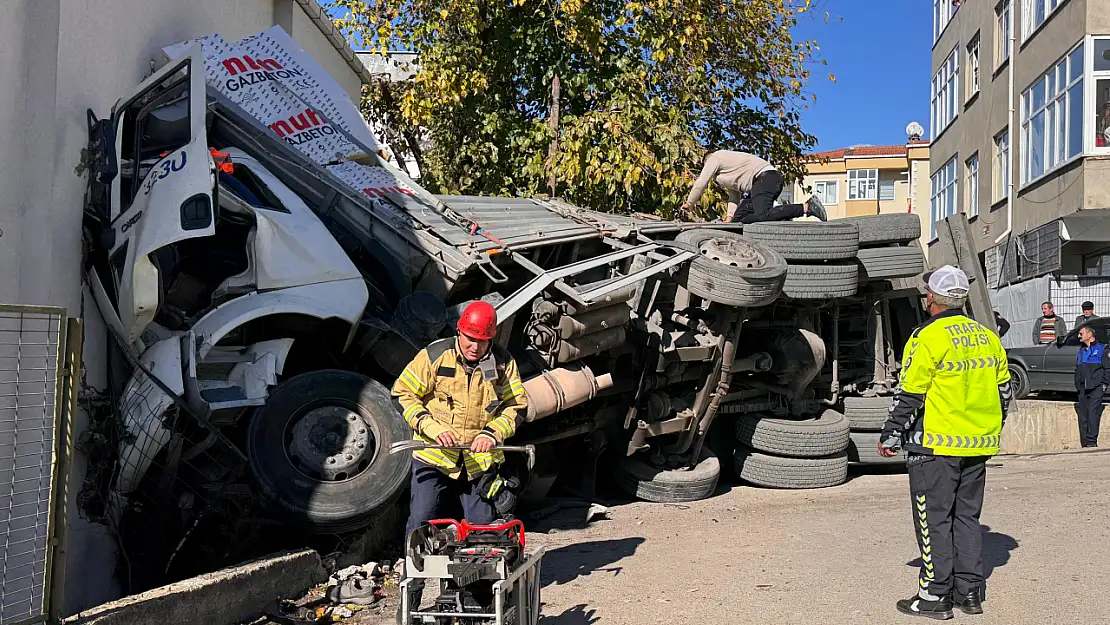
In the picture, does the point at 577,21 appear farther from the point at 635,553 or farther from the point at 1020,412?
the point at 635,553

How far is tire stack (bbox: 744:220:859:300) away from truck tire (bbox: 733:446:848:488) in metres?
1.39

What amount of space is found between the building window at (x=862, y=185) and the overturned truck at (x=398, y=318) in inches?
1718

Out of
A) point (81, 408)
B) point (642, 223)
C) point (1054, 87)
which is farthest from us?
point (1054, 87)

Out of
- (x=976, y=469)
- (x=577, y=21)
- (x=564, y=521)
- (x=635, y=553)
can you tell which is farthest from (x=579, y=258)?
(x=577, y=21)

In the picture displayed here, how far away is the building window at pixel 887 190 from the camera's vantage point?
169ft

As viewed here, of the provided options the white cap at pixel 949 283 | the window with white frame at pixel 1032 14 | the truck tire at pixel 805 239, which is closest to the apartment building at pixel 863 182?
the window with white frame at pixel 1032 14

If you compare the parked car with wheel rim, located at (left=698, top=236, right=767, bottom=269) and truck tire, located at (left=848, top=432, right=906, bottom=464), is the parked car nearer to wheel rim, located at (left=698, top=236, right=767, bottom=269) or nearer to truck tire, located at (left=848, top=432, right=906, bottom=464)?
truck tire, located at (left=848, top=432, right=906, bottom=464)

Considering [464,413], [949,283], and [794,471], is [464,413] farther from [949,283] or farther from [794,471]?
[794,471]

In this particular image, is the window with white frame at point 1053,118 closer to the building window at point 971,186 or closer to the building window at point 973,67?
the building window at point 971,186

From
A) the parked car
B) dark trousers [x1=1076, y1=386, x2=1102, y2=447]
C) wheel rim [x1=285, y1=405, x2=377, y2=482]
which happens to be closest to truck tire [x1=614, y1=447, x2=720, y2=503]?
wheel rim [x1=285, y1=405, x2=377, y2=482]

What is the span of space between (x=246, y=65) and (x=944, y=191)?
A: 26653mm

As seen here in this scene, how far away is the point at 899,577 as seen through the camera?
5.61 m

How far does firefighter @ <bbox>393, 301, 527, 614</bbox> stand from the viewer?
15.0ft

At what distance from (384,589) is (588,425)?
227 cm
